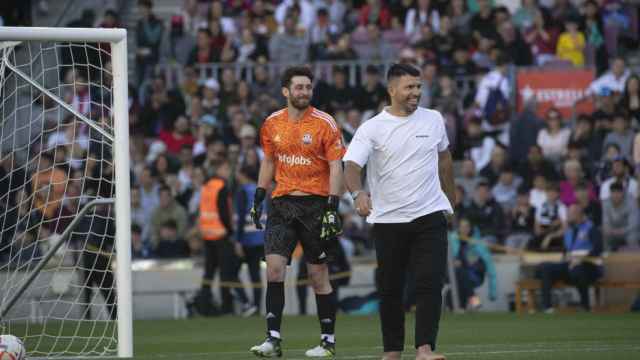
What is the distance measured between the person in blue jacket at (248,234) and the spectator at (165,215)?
1633mm

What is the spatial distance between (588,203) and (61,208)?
359 inches

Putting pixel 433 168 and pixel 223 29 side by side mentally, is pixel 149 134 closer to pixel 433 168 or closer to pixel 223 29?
pixel 223 29

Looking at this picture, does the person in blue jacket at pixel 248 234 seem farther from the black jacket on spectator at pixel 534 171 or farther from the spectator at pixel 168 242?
the black jacket on spectator at pixel 534 171

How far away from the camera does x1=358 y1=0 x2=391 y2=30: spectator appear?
28312 millimetres

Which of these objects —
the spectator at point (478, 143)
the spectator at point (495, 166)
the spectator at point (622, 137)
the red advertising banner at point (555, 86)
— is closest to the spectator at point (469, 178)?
the spectator at point (495, 166)

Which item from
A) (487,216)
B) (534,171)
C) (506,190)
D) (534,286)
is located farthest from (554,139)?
(534,286)

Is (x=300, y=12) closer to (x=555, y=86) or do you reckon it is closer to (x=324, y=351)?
(x=555, y=86)

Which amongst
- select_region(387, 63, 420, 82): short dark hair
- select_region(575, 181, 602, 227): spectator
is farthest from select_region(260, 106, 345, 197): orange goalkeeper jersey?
select_region(575, 181, 602, 227): spectator

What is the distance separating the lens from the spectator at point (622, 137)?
24.2m

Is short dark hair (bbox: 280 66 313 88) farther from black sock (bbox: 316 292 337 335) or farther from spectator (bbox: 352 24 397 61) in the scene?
spectator (bbox: 352 24 397 61)

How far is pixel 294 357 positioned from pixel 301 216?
4.05 ft

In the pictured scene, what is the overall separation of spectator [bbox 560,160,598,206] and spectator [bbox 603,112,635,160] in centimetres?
70

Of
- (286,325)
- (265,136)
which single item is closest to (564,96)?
(286,325)

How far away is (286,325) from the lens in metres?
19.2
